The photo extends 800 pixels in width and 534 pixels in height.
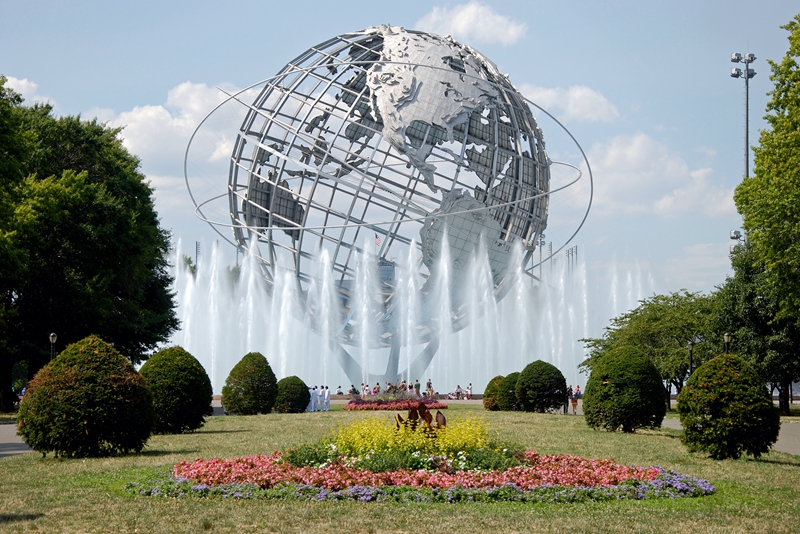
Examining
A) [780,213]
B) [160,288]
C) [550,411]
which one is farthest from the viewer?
[160,288]

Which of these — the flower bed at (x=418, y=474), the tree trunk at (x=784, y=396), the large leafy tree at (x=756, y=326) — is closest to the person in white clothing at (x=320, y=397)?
the large leafy tree at (x=756, y=326)

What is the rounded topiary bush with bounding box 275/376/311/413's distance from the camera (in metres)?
29.5

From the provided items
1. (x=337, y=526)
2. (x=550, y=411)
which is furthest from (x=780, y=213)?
(x=337, y=526)

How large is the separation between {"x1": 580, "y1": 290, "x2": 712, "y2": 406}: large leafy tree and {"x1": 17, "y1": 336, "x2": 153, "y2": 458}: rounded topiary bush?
2788 cm

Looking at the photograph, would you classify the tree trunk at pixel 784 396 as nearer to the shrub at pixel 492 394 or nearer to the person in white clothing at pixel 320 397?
the shrub at pixel 492 394

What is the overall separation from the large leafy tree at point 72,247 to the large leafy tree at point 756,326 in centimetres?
2213

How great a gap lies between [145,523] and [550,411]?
2242 cm

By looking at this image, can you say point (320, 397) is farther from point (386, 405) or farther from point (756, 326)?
point (756, 326)

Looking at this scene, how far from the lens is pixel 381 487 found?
1048 centimetres

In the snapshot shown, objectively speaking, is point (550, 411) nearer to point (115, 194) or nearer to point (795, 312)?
point (795, 312)

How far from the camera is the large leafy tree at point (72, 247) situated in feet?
97.8

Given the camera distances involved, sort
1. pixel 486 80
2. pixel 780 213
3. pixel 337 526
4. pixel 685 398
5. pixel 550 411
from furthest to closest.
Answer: pixel 486 80 < pixel 550 411 < pixel 780 213 < pixel 685 398 < pixel 337 526

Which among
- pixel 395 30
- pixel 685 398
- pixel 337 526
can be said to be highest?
pixel 395 30

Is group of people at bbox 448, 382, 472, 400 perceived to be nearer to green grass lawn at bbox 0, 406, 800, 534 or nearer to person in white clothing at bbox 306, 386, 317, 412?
person in white clothing at bbox 306, 386, 317, 412
